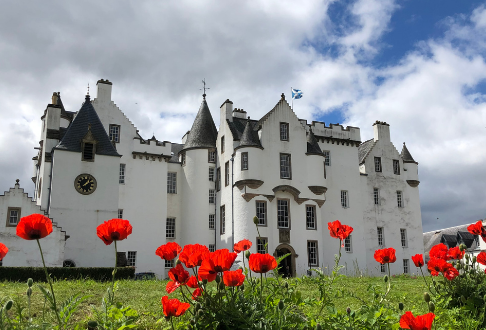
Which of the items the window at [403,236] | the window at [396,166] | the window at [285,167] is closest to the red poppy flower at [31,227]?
the window at [285,167]

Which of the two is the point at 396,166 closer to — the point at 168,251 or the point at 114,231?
the point at 168,251

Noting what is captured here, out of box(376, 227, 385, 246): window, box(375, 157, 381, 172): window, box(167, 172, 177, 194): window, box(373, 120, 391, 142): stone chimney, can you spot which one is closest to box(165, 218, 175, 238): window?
box(167, 172, 177, 194): window

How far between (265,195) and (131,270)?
13.2 metres

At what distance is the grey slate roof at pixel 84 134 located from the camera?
1188 inches

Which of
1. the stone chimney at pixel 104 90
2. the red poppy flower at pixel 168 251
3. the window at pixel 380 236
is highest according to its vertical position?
the stone chimney at pixel 104 90

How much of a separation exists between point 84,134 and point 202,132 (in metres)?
11.4

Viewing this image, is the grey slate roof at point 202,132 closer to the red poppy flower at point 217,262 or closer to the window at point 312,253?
the window at point 312,253

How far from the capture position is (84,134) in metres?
30.9

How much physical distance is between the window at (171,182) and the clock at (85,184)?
9218mm

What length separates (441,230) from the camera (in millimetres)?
60062

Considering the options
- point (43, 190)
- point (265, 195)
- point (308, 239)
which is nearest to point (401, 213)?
point (308, 239)

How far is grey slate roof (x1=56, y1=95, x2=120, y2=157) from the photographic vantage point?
3019 cm

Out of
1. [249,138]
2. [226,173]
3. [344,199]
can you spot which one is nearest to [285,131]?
[249,138]

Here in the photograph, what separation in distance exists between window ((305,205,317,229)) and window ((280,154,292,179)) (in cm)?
300
